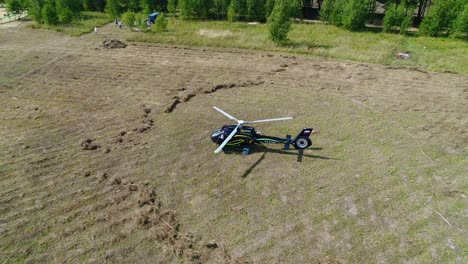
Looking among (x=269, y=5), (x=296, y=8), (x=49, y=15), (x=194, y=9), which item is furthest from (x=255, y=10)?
(x=49, y=15)

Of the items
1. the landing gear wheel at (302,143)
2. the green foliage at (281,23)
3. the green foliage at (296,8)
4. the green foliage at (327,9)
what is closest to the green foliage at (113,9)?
the green foliage at (281,23)

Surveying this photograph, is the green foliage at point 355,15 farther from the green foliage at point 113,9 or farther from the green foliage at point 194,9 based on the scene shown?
the green foliage at point 113,9

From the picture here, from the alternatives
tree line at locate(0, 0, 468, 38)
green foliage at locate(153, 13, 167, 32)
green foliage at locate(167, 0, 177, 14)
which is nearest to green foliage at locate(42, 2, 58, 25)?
tree line at locate(0, 0, 468, 38)

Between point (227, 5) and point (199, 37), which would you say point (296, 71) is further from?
point (227, 5)

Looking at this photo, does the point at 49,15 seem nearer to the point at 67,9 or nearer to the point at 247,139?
the point at 67,9

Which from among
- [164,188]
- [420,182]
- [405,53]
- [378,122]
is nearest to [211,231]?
[164,188]

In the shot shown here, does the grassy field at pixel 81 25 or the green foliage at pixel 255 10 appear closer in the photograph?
the grassy field at pixel 81 25
